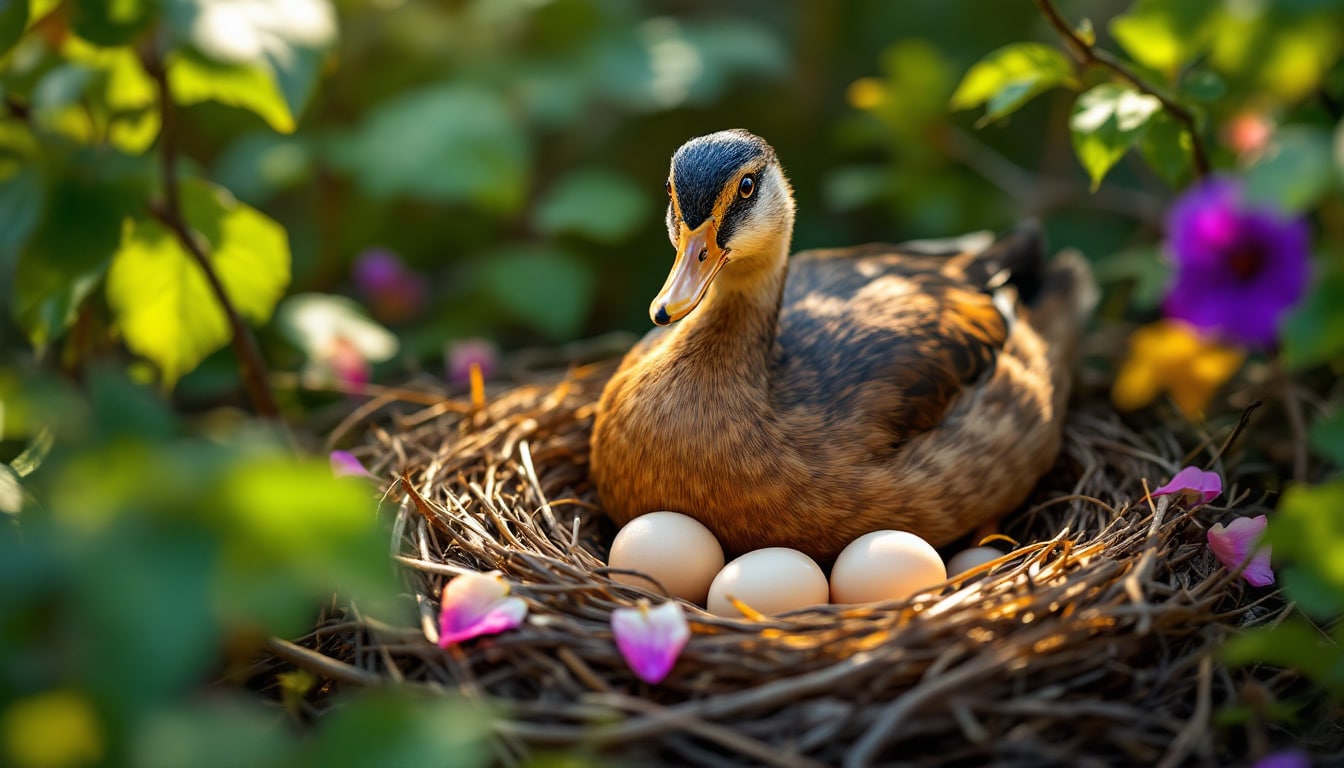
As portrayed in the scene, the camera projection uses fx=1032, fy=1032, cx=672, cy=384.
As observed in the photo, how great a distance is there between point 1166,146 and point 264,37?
148 centimetres

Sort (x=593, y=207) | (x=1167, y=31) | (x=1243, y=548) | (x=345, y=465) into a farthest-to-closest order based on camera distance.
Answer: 1. (x=593, y=207)
2. (x=345, y=465)
3. (x=1243, y=548)
4. (x=1167, y=31)

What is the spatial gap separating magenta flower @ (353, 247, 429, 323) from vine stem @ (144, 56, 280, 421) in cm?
81

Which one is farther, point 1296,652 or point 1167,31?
point 1167,31

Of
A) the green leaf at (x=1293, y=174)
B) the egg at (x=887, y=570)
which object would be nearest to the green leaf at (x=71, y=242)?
the egg at (x=887, y=570)

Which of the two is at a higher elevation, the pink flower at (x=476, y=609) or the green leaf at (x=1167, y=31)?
the green leaf at (x=1167, y=31)

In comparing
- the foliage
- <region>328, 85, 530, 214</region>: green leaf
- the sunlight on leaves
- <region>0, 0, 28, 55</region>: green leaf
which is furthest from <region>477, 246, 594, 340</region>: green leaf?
the sunlight on leaves

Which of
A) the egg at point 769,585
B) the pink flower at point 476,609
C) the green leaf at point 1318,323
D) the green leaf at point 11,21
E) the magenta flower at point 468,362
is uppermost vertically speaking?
the green leaf at point 11,21

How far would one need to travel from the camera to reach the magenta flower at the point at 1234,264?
42.8 inches

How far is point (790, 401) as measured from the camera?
191 cm

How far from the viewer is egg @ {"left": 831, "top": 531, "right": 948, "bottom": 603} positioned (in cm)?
164

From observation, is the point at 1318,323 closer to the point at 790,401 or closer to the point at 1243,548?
the point at 1243,548

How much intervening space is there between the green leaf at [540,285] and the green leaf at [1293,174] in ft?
6.34

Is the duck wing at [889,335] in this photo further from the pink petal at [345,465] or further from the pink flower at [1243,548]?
the pink petal at [345,465]

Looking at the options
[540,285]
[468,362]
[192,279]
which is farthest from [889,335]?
[192,279]
